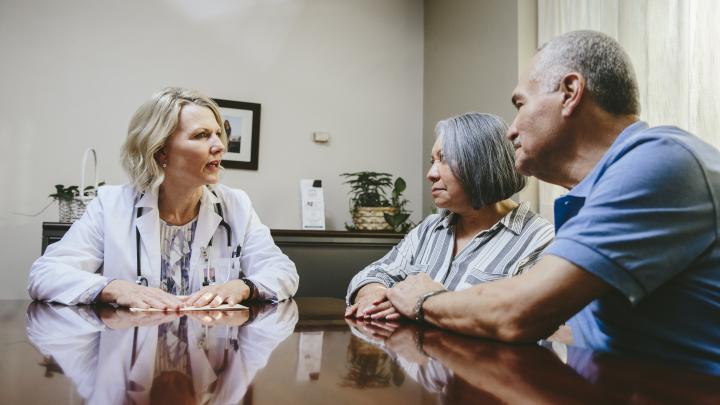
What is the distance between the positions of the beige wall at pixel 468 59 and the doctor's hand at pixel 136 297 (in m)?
2.26

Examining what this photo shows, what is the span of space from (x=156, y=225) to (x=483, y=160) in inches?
44.3

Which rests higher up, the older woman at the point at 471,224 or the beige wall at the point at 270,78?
the beige wall at the point at 270,78

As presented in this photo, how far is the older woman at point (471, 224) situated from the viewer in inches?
62.6

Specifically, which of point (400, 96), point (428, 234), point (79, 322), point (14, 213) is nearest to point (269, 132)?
point (400, 96)

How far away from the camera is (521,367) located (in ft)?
2.20

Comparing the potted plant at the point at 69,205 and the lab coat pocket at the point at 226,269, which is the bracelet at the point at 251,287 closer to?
the lab coat pocket at the point at 226,269

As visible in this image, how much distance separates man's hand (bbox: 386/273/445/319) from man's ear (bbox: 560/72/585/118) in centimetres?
48

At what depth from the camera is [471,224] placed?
181 centimetres

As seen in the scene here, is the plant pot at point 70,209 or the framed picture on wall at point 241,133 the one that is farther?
the framed picture on wall at point 241,133

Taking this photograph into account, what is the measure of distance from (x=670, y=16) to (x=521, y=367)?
6.92 ft

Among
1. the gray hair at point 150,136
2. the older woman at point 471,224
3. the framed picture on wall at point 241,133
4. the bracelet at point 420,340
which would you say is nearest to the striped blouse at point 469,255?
the older woman at point 471,224

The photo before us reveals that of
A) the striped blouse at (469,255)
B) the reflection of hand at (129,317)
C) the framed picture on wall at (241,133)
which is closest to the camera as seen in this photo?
the reflection of hand at (129,317)

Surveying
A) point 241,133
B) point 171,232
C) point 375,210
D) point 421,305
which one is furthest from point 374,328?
point 241,133

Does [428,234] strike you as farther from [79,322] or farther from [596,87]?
[79,322]
